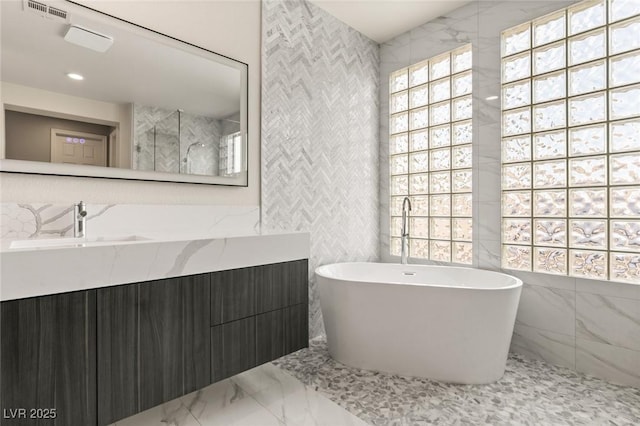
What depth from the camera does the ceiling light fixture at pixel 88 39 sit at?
1.62m

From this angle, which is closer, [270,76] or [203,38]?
[203,38]

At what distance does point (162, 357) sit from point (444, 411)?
54.1 inches

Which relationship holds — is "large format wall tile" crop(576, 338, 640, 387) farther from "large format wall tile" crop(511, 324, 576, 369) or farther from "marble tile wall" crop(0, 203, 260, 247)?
"marble tile wall" crop(0, 203, 260, 247)

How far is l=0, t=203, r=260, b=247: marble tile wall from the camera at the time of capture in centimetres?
150

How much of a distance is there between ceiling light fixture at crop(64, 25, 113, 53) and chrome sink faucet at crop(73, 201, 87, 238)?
785 millimetres

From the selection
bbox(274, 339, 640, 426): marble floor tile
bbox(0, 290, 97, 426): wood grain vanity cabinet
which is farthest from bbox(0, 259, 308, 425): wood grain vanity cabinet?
bbox(274, 339, 640, 426): marble floor tile

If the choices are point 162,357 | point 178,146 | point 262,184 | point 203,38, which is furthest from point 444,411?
point 203,38

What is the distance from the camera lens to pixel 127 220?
5.82 ft

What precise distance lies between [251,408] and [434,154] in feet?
7.75

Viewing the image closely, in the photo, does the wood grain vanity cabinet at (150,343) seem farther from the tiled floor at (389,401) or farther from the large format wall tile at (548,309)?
the large format wall tile at (548,309)

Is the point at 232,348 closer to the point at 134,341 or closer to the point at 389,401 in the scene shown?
the point at 134,341

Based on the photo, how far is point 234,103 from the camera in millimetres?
2217

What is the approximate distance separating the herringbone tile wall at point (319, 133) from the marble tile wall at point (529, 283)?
2.14 feet

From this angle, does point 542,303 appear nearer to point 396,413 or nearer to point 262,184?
point 396,413
